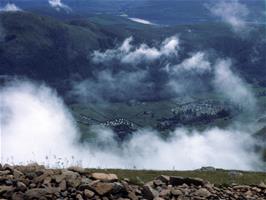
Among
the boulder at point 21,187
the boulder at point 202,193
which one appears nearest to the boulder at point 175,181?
the boulder at point 202,193

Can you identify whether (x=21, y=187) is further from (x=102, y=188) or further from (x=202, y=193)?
(x=202, y=193)

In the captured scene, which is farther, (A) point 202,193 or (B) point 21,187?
(A) point 202,193

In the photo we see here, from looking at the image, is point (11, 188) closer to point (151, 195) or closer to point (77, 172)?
point (77, 172)

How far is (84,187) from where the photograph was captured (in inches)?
907

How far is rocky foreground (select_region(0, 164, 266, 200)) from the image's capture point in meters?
22.3

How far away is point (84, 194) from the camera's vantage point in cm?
2259

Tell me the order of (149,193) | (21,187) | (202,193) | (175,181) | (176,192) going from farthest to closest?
(175,181) < (202,193) < (176,192) < (149,193) < (21,187)

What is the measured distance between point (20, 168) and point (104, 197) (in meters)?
4.69

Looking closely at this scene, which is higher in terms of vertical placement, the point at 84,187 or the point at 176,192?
the point at 176,192

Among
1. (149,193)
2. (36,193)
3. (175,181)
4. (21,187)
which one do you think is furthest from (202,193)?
(21,187)

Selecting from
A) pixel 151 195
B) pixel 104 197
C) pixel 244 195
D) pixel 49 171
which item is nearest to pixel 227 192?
pixel 244 195

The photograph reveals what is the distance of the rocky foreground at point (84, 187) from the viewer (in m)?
22.3

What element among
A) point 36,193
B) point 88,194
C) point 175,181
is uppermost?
point 175,181

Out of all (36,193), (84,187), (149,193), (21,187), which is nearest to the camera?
(36,193)
